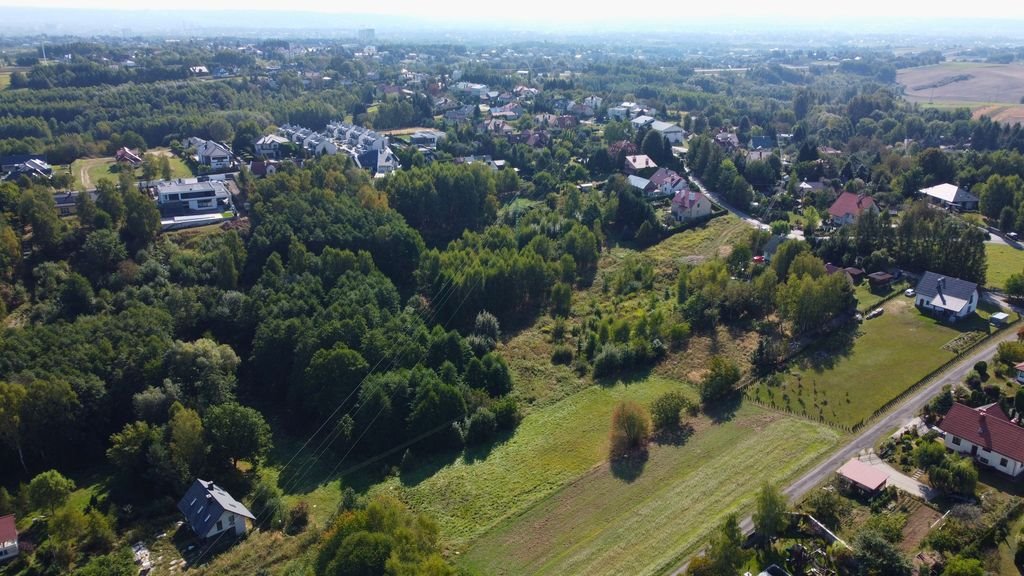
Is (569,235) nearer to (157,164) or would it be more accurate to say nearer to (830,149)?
(157,164)

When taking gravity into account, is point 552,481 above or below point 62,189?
below

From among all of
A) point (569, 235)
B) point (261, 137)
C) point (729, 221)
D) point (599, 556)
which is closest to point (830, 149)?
point (729, 221)

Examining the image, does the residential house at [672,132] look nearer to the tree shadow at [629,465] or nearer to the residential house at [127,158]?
the residential house at [127,158]

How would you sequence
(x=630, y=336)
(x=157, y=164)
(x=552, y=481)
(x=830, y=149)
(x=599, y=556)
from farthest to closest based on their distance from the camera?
1. (x=830, y=149)
2. (x=157, y=164)
3. (x=630, y=336)
4. (x=552, y=481)
5. (x=599, y=556)

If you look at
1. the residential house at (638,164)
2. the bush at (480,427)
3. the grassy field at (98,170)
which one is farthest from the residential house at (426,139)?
the bush at (480,427)

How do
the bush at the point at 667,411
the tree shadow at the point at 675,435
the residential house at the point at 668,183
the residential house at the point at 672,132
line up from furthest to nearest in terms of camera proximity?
the residential house at the point at 672,132 → the residential house at the point at 668,183 → the bush at the point at 667,411 → the tree shadow at the point at 675,435

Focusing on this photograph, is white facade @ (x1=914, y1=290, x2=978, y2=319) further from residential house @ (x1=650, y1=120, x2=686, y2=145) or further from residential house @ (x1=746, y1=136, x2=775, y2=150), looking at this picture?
residential house @ (x1=650, y1=120, x2=686, y2=145)
